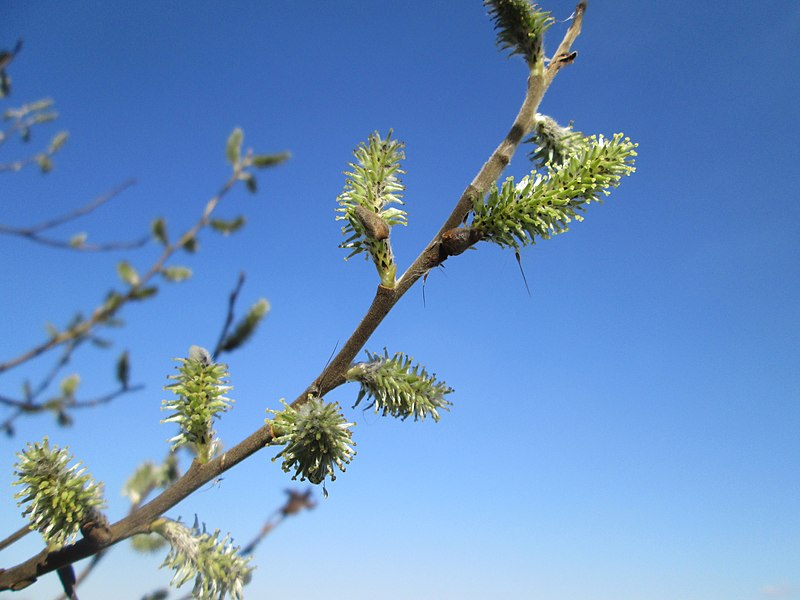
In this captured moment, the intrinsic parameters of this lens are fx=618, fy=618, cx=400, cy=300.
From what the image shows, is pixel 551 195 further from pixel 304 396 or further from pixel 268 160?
pixel 268 160

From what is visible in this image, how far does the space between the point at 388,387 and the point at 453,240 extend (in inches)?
18.5

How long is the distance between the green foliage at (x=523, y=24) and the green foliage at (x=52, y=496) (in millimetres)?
1966

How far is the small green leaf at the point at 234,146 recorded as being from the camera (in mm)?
4305

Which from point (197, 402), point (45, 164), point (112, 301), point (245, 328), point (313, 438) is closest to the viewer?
point (313, 438)

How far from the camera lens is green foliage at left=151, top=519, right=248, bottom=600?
6.10ft

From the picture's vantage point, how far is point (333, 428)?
5.56 feet

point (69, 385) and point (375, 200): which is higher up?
point (375, 200)

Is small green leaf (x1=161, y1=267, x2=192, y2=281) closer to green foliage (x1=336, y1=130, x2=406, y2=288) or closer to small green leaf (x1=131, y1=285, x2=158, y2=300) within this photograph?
small green leaf (x1=131, y1=285, x2=158, y2=300)

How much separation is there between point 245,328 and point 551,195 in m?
1.44

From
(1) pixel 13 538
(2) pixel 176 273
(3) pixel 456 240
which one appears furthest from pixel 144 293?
Result: (3) pixel 456 240

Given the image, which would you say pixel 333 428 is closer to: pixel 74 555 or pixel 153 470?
pixel 74 555

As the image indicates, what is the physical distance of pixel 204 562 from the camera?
1.86 m

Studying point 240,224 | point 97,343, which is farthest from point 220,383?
point 240,224

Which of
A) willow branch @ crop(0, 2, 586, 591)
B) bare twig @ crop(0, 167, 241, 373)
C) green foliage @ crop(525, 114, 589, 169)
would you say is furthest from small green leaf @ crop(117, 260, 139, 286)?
green foliage @ crop(525, 114, 589, 169)
